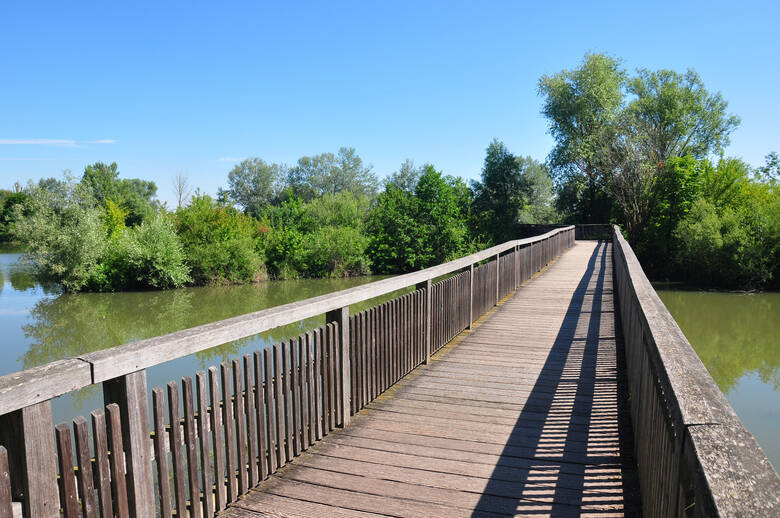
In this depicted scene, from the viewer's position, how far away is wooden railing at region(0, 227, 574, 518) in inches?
81.0

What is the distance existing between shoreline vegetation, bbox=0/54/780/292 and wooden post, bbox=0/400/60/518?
31561 mm

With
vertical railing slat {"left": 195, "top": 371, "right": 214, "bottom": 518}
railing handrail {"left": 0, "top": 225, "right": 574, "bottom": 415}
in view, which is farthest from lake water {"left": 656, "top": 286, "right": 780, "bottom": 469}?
vertical railing slat {"left": 195, "top": 371, "right": 214, "bottom": 518}

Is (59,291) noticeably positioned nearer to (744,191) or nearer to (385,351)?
(385,351)

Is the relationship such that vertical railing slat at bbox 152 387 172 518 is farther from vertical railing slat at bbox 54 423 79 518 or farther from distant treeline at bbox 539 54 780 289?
distant treeline at bbox 539 54 780 289

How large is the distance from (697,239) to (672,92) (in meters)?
19.1

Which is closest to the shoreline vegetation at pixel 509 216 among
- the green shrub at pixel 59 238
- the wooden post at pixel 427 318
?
the green shrub at pixel 59 238

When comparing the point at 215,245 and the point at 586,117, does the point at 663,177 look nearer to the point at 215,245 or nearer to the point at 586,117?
the point at 586,117

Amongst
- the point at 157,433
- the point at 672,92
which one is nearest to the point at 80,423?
the point at 157,433

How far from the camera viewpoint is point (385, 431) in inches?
171

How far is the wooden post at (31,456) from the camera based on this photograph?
6.59ft

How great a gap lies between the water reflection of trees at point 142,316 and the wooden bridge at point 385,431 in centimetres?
1170

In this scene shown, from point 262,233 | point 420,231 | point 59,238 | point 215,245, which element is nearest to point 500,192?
point 420,231

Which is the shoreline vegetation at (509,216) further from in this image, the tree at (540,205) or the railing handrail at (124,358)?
the railing handrail at (124,358)

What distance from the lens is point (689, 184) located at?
3669cm
